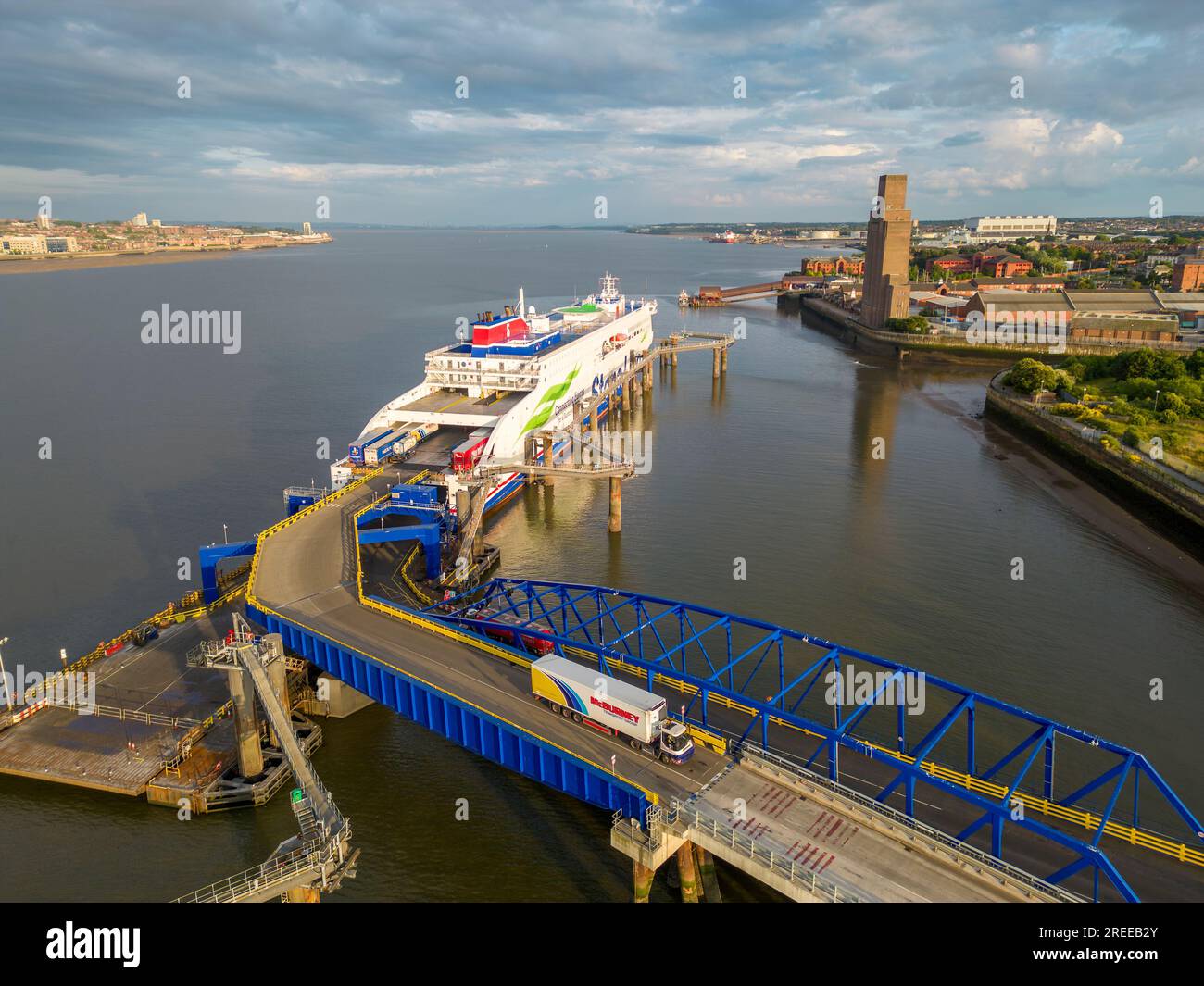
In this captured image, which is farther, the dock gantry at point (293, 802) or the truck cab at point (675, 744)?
the truck cab at point (675, 744)

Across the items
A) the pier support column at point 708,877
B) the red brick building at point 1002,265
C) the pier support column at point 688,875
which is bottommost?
the pier support column at point 708,877

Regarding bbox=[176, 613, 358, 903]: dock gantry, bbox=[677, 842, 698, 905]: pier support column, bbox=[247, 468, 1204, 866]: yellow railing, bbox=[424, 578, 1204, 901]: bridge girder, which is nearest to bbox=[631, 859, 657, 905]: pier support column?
bbox=[677, 842, 698, 905]: pier support column

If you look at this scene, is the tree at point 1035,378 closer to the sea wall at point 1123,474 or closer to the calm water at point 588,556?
the sea wall at point 1123,474

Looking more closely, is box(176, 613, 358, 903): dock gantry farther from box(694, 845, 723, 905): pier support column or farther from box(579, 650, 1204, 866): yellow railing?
box(579, 650, 1204, 866): yellow railing

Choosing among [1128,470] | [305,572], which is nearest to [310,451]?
[305,572]
